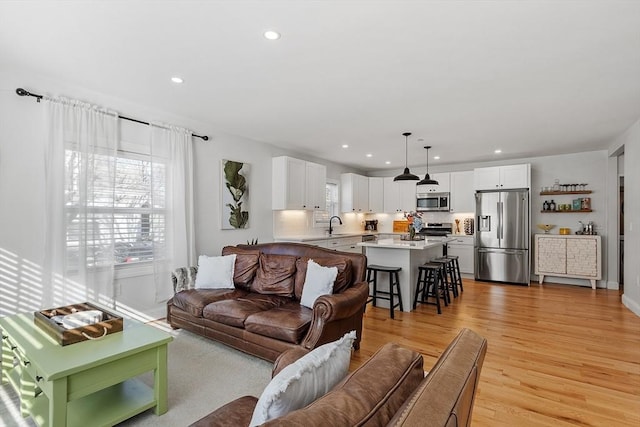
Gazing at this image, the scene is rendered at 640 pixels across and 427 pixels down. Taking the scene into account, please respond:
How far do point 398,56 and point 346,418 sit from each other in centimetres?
263

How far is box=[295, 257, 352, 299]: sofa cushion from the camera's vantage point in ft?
10.3

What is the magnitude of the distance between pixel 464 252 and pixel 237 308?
557cm

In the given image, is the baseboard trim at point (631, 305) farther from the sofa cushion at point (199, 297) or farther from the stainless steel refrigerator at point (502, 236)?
the sofa cushion at point (199, 297)

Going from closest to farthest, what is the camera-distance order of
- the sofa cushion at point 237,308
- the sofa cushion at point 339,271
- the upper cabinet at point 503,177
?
the sofa cushion at point 237,308, the sofa cushion at point 339,271, the upper cabinet at point 503,177

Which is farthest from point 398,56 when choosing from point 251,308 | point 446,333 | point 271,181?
point 271,181

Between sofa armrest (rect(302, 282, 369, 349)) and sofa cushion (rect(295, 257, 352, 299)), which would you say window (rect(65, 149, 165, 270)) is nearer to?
sofa cushion (rect(295, 257, 352, 299))

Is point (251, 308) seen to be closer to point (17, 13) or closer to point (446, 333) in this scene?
point (446, 333)

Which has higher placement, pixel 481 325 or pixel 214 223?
pixel 214 223

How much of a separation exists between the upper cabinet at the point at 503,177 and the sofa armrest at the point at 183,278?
5.81 metres

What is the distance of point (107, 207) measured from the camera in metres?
3.65

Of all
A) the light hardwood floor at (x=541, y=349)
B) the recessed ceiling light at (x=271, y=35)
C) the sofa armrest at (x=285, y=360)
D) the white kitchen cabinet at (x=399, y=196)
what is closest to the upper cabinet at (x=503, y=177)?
the white kitchen cabinet at (x=399, y=196)

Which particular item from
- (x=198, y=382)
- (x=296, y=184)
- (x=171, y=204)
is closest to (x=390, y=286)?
(x=198, y=382)

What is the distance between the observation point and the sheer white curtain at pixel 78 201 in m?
3.21

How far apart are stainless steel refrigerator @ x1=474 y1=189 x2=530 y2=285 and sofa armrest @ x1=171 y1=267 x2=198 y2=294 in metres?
5.54
